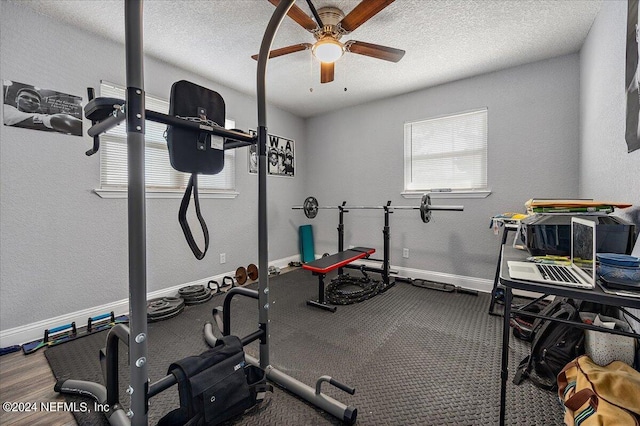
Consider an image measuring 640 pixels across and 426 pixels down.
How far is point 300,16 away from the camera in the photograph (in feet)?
5.84

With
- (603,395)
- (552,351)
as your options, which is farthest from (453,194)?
(603,395)

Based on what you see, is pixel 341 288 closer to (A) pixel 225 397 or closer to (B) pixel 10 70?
(A) pixel 225 397

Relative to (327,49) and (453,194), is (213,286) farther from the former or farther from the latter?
(453,194)

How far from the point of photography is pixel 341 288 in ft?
10.7

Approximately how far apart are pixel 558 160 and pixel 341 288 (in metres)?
2.74

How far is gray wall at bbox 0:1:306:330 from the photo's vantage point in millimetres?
1961

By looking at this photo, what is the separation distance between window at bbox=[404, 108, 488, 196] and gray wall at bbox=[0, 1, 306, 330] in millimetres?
3067

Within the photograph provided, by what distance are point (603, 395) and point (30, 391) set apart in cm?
290

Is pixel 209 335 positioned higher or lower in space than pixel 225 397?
lower

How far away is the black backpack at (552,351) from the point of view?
149 cm

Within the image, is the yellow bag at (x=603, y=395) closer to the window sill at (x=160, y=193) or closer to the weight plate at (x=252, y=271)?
the weight plate at (x=252, y=271)

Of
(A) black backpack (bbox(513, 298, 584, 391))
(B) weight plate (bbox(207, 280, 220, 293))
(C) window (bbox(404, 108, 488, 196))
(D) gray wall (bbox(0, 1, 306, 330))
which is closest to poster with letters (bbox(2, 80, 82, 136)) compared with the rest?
(D) gray wall (bbox(0, 1, 306, 330))

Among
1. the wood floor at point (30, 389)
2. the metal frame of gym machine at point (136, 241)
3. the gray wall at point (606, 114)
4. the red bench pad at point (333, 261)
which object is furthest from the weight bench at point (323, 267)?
the gray wall at point (606, 114)

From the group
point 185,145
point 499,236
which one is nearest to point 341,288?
point 499,236
